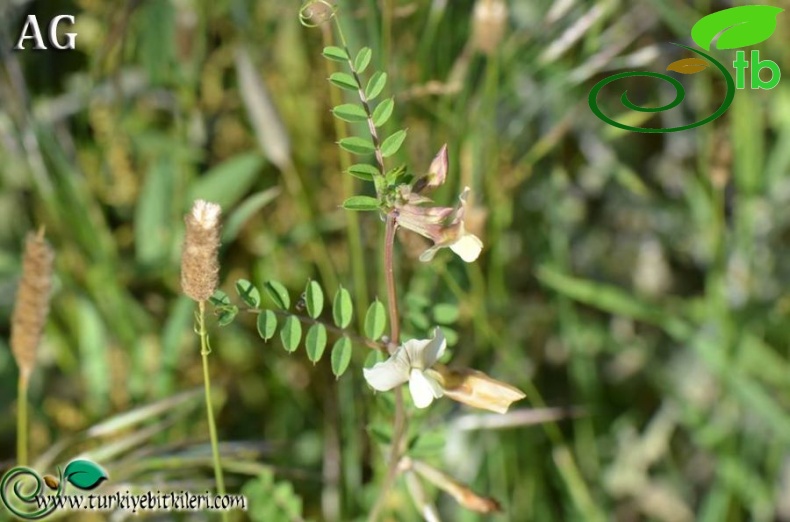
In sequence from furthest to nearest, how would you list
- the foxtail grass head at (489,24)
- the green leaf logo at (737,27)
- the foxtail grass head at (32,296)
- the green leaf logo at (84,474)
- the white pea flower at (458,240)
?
the green leaf logo at (737,27)
the foxtail grass head at (489,24)
the green leaf logo at (84,474)
the foxtail grass head at (32,296)
the white pea flower at (458,240)

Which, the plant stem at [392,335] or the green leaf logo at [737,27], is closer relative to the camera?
the plant stem at [392,335]

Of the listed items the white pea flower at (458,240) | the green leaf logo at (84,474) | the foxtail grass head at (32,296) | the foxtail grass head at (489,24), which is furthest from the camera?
the foxtail grass head at (489,24)

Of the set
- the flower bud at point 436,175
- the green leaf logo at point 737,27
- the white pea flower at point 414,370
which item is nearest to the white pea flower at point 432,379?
the white pea flower at point 414,370

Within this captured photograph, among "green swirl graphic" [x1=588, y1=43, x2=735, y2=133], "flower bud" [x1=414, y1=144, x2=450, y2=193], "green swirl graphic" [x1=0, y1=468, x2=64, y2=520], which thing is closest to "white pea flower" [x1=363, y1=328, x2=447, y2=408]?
"flower bud" [x1=414, y1=144, x2=450, y2=193]

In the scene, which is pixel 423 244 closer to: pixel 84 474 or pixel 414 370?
pixel 414 370

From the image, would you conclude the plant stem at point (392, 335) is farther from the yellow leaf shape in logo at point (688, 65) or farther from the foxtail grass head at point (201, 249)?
the yellow leaf shape in logo at point (688, 65)

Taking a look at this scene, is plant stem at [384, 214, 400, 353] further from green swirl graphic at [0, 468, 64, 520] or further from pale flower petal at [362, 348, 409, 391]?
green swirl graphic at [0, 468, 64, 520]

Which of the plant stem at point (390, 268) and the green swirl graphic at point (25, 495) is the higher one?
the plant stem at point (390, 268)

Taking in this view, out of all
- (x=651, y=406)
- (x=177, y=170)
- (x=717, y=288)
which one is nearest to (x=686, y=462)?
(x=651, y=406)
